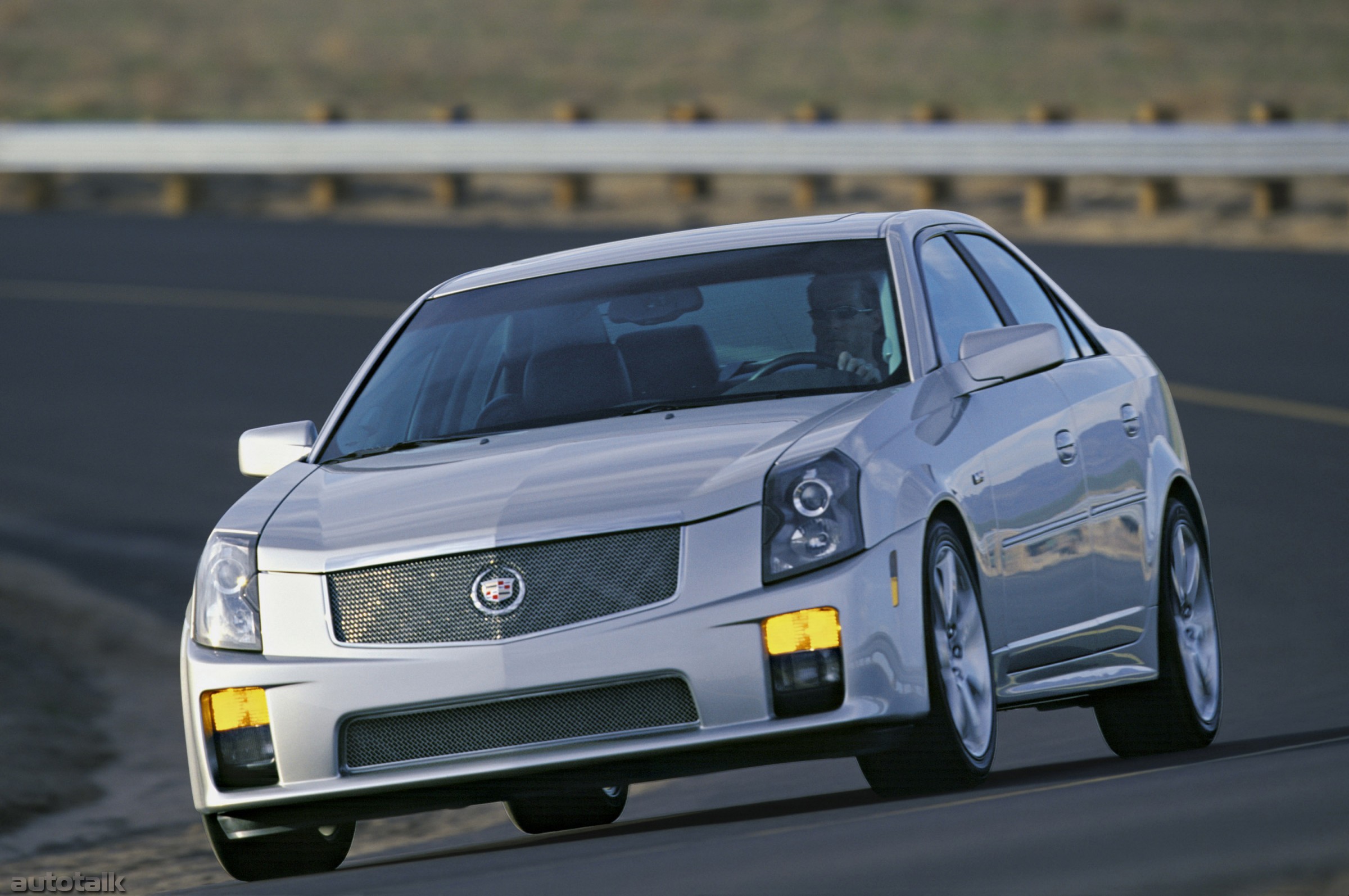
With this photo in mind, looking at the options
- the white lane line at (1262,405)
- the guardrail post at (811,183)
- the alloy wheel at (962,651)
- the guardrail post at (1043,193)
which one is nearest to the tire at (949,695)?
the alloy wheel at (962,651)

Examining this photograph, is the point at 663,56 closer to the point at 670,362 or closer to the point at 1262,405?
the point at 1262,405

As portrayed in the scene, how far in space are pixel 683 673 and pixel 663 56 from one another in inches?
1635

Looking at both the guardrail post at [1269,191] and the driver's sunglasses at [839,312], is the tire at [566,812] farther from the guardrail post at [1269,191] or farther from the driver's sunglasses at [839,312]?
the guardrail post at [1269,191]

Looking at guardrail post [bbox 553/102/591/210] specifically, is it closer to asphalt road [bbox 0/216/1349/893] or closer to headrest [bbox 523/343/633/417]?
asphalt road [bbox 0/216/1349/893]


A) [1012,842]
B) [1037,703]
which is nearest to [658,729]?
[1012,842]

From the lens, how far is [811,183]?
2425 centimetres

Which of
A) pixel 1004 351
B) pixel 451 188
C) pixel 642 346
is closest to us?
pixel 1004 351

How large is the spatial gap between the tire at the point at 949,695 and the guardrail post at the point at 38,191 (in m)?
23.4

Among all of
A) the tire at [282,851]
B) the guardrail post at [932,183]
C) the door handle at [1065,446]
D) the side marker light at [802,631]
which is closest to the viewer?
Result: the side marker light at [802,631]

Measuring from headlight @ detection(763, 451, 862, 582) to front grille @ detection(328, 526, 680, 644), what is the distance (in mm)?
235

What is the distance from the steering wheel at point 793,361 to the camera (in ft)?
22.9

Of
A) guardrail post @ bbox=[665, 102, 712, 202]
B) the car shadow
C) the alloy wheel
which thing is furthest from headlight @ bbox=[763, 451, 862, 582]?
guardrail post @ bbox=[665, 102, 712, 202]

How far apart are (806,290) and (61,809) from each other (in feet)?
10.9

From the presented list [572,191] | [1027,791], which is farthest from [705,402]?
[572,191]
